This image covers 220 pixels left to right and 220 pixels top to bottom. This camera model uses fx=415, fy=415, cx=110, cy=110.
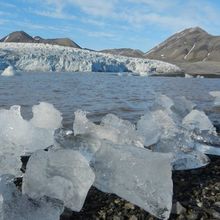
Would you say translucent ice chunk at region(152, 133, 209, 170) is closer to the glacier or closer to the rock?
the rock

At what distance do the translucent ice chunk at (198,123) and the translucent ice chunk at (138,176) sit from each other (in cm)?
332

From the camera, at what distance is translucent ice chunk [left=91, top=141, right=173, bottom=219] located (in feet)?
9.61

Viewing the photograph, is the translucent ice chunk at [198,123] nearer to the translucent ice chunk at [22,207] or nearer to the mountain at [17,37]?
the translucent ice chunk at [22,207]

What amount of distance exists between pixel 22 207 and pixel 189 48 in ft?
551

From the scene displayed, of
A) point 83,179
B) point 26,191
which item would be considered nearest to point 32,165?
point 26,191

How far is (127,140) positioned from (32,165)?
1.41 meters

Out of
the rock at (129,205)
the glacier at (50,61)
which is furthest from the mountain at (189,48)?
the rock at (129,205)

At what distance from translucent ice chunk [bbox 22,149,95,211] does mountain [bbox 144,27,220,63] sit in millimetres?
Answer: 133746

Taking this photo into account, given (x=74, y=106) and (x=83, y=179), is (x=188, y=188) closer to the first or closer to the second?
(x=83, y=179)

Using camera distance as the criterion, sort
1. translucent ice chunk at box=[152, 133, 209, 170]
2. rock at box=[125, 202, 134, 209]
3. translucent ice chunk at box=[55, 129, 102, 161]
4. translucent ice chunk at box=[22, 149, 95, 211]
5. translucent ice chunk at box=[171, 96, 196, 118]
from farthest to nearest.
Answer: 1. translucent ice chunk at box=[171, 96, 196, 118]
2. translucent ice chunk at box=[152, 133, 209, 170]
3. translucent ice chunk at box=[55, 129, 102, 161]
4. rock at box=[125, 202, 134, 209]
5. translucent ice chunk at box=[22, 149, 95, 211]

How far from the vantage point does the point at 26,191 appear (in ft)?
9.74

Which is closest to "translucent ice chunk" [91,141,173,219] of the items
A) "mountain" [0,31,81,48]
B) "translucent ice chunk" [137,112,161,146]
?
"translucent ice chunk" [137,112,161,146]

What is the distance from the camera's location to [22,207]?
266 centimetres

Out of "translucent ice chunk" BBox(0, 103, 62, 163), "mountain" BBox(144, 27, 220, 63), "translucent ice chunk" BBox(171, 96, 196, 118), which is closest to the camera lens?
"translucent ice chunk" BBox(0, 103, 62, 163)
